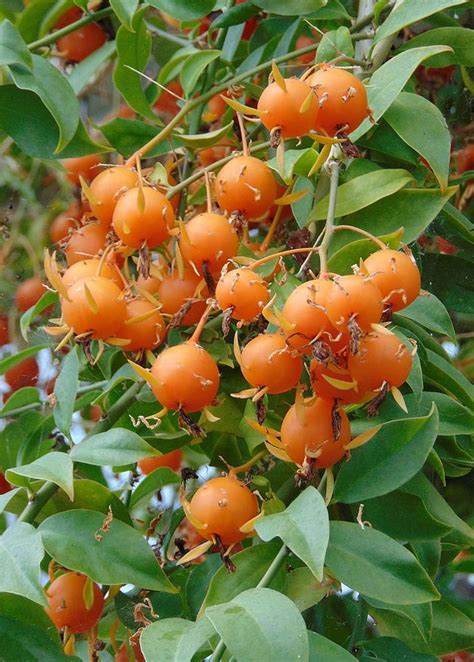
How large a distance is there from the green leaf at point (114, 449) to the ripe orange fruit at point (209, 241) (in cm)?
12

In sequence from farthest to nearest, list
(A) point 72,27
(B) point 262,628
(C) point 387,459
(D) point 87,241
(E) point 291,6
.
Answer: (A) point 72,27
(E) point 291,6
(D) point 87,241
(C) point 387,459
(B) point 262,628

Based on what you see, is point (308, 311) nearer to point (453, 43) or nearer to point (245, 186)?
point (245, 186)

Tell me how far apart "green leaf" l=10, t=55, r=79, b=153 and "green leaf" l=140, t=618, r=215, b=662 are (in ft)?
1.13

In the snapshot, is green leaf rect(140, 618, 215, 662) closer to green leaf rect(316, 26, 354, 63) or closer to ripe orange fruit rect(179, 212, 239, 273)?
Answer: ripe orange fruit rect(179, 212, 239, 273)

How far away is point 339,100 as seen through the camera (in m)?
0.62

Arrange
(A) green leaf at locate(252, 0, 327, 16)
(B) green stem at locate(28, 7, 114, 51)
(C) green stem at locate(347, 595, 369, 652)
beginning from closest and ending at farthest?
1. (C) green stem at locate(347, 595, 369, 652)
2. (A) green leaf at locate(252, 0, 327, 16)
3. (B) green stem at locate(28, 7, 114, 51)

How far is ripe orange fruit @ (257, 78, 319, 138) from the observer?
62cm

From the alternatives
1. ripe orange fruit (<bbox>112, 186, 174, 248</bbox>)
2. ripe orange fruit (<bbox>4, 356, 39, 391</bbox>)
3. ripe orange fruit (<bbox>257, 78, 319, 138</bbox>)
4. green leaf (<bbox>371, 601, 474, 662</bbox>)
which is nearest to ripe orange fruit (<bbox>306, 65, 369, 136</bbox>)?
ripe orange fruit (<bbox>257, 78, 319, 138</bbox>)

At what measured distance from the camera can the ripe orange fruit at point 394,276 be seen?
0.57 meters

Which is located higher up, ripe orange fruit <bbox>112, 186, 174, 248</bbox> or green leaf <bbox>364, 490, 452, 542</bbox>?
ripe orange fruit <bbox>112, 186, 174, 248</bbox>

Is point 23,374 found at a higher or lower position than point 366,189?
lower

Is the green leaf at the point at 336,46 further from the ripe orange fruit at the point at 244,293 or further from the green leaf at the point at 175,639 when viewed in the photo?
the green leaf at the point at 175,639

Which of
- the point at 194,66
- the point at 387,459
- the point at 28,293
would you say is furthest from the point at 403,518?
the point at 28,293

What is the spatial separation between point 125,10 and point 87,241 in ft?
0.59
